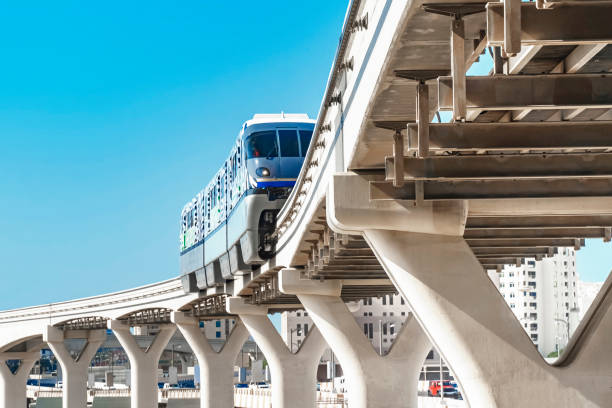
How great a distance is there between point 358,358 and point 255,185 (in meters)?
7.48

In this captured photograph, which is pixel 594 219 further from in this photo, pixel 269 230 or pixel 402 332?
pixel 402 332

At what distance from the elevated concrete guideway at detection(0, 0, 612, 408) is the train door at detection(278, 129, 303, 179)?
6240 millimetres

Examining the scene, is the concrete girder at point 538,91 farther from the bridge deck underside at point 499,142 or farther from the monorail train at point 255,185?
the monorail train at point 255,185

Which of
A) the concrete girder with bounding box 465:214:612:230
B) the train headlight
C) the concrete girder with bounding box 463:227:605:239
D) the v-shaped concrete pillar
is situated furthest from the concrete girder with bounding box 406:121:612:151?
the train headlight

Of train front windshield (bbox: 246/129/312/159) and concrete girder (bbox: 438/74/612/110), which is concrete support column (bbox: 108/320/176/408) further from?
concrete girder (bbox: 438/74/612/110)

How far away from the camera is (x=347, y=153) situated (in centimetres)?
1773

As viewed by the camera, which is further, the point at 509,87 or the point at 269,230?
the point at 269,230

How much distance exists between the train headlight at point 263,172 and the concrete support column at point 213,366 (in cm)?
3586

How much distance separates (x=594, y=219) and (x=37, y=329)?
250ft

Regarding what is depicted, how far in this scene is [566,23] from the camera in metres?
8.52

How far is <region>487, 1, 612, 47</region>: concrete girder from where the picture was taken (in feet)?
27.3

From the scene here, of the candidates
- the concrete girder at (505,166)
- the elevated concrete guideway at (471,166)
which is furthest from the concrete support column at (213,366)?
the concrete girder at (505,166)

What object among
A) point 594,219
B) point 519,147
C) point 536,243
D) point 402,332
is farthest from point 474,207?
point 402,332

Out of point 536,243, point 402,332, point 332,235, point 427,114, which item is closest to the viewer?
point 427,114
